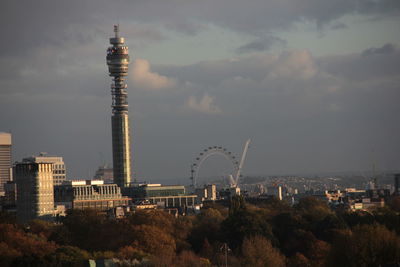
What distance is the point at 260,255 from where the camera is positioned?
119 m

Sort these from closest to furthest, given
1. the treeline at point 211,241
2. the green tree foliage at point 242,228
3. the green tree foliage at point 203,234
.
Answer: the treeline at point 211,241 → the green tree foliage at point 242,228 → the green tree foliage at point 203,234

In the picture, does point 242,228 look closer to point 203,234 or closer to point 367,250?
point 203,234

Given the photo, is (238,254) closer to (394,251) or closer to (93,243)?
(93,243)

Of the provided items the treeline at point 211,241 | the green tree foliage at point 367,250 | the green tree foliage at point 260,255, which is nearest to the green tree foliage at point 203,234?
the treeline at point 211,241

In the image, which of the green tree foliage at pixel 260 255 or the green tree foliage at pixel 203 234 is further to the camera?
the green tree foliage at pixel 203 234

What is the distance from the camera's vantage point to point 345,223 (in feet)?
475

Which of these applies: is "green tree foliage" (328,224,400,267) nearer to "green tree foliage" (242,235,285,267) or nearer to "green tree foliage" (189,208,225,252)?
"green tree foliage" (242,235,285,267)

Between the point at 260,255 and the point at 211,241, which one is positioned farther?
the point at 211,241

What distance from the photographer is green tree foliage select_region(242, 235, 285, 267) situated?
11600 cm

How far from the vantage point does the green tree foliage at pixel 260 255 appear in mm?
116000

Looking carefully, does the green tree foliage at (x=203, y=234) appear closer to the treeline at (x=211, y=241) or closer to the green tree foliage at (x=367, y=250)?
the treeline at (x=211, y=241)

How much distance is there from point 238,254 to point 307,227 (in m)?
18.3

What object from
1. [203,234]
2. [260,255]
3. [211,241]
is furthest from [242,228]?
[260,255]

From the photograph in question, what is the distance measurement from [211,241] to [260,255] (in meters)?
26.9
